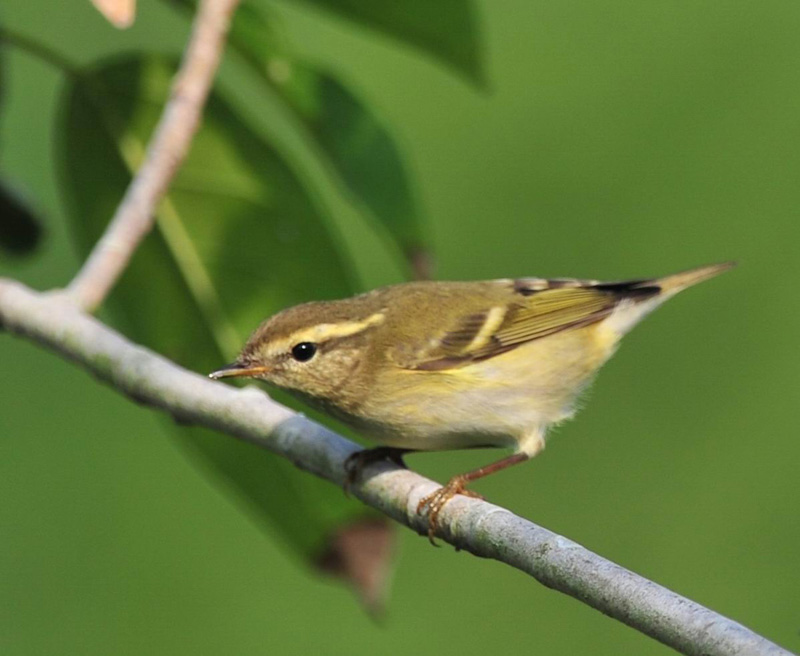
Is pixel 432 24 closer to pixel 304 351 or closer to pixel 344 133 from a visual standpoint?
pixel 344 133

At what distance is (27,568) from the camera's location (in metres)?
4.37

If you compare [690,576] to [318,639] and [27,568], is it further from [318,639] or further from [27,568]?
[27,568]

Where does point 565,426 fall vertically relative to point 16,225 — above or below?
above

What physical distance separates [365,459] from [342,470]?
197 mm

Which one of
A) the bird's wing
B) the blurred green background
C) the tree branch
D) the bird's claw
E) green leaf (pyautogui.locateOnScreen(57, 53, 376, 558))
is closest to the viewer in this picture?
the tree branch

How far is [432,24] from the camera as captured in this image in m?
2.91

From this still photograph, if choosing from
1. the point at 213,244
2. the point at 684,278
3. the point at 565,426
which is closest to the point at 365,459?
the point at 213,244

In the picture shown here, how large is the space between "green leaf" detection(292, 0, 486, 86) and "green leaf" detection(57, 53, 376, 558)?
40 cm

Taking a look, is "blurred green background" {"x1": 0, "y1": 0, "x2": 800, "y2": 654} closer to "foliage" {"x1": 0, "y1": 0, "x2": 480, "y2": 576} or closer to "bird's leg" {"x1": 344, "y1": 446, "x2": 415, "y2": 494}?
"foliage" {"x1": 0, "y1": 0, "x2": 480, "y2": 576}

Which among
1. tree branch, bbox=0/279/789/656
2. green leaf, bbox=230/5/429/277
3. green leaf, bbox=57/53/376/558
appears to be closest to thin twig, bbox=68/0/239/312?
tree branch, bbox=0/279/789/656

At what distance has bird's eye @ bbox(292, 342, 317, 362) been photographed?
112 inches

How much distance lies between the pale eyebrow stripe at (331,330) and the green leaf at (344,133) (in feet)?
0.85

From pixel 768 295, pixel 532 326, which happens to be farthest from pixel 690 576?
pixel 532 326

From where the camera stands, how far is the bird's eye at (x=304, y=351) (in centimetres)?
284
